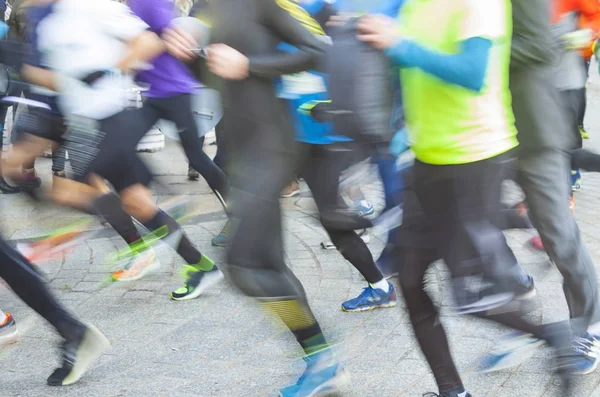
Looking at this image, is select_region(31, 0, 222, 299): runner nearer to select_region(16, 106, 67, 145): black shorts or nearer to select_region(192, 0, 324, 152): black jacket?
select_region(16, 106, 67, 145): black shorts

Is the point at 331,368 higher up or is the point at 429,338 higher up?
the point at 429,338

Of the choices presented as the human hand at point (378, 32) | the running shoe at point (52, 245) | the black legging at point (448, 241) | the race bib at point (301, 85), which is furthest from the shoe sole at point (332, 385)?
the running shoe at point (52, 245)

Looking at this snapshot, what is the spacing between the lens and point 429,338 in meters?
3.22

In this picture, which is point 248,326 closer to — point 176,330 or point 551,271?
point 176,330

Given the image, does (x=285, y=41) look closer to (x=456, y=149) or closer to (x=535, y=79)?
(x=456, y=149)

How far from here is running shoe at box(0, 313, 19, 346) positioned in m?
4.19

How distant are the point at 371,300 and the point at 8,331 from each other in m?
1.83

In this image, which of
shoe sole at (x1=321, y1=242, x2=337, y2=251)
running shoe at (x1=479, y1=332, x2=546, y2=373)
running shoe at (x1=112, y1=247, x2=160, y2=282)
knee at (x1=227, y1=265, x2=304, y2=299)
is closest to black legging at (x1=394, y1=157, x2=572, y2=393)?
running shoe at (x1=479, y1=332, x2=546, y2=373)

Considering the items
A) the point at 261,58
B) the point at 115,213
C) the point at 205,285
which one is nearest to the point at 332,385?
the point at 261,58

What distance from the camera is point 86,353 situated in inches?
150

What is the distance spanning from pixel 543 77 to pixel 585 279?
2.83 ft

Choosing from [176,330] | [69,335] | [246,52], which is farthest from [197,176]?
[246,52]

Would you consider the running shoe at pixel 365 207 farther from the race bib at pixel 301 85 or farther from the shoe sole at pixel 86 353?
the shoe sole at pixel 86 353

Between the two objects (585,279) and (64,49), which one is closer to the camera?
(585,279)
